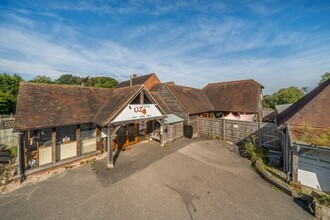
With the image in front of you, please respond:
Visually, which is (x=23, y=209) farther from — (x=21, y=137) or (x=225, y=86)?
(x=225, y=86)

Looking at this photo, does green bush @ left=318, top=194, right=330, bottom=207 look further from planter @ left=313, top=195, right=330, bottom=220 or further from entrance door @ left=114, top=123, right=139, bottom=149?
entrance door @ left=114, top=123, right=139, bottom=149

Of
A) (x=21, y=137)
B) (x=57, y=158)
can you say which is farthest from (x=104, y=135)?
(x=21, y=137)

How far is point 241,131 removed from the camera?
1355 cm

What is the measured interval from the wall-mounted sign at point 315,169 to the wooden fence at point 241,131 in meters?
4.70

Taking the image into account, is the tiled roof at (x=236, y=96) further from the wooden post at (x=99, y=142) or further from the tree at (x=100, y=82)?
the tree at (x=100, y=82)

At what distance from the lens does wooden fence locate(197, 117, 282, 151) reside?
38.4 feet

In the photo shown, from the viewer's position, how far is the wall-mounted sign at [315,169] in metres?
6.59

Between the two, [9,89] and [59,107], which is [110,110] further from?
[9,89]

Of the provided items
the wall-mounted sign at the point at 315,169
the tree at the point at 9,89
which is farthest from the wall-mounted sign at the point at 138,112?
the tree at the point at 9,89

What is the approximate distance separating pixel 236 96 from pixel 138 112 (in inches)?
595

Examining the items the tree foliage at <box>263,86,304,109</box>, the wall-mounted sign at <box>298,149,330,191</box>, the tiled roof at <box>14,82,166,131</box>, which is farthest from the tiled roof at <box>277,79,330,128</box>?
the tree foliage at <box>263,86,304,109</box>

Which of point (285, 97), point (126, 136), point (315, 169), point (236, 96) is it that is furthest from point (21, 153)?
point (285, 97)

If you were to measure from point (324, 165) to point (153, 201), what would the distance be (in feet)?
24.9

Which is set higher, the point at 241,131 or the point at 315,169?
the point at 241,131
